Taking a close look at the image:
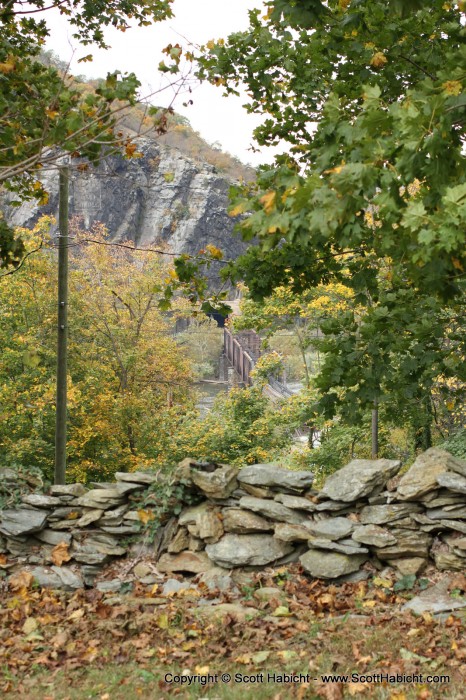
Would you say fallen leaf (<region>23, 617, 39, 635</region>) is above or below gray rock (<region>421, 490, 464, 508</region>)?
below

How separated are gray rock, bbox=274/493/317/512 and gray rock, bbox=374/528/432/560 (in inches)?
26.9

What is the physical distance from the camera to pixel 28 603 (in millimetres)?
4859

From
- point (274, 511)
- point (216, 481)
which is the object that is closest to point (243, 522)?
point (274, 511)

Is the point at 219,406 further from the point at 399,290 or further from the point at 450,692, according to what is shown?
the point at 450,692

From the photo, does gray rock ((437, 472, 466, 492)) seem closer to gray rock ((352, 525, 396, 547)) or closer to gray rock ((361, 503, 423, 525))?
gray rock ((361, 503, 423, 525))

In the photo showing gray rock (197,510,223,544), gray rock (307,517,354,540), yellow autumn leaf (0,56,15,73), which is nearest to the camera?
yellow autumn leaf (0,56,15,73)

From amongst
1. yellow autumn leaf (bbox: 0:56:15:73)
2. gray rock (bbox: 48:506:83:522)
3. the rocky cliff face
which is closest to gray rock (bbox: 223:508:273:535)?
gray rock (bbox: 48:506:83:522)

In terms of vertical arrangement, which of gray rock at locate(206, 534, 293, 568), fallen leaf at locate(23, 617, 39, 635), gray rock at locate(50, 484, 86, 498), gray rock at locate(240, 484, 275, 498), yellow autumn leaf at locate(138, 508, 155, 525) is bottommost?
fallen leaf at locate(23, 617, 39, 635)

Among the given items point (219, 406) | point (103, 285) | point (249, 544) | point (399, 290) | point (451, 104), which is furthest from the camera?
point (103, 285)

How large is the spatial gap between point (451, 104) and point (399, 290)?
3.04m

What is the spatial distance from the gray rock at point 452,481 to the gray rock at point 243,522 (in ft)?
5.25

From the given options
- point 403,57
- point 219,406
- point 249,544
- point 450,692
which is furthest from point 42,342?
point 450,692

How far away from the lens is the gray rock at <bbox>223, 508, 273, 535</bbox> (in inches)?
213

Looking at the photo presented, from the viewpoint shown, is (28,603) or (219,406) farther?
(219,406)
